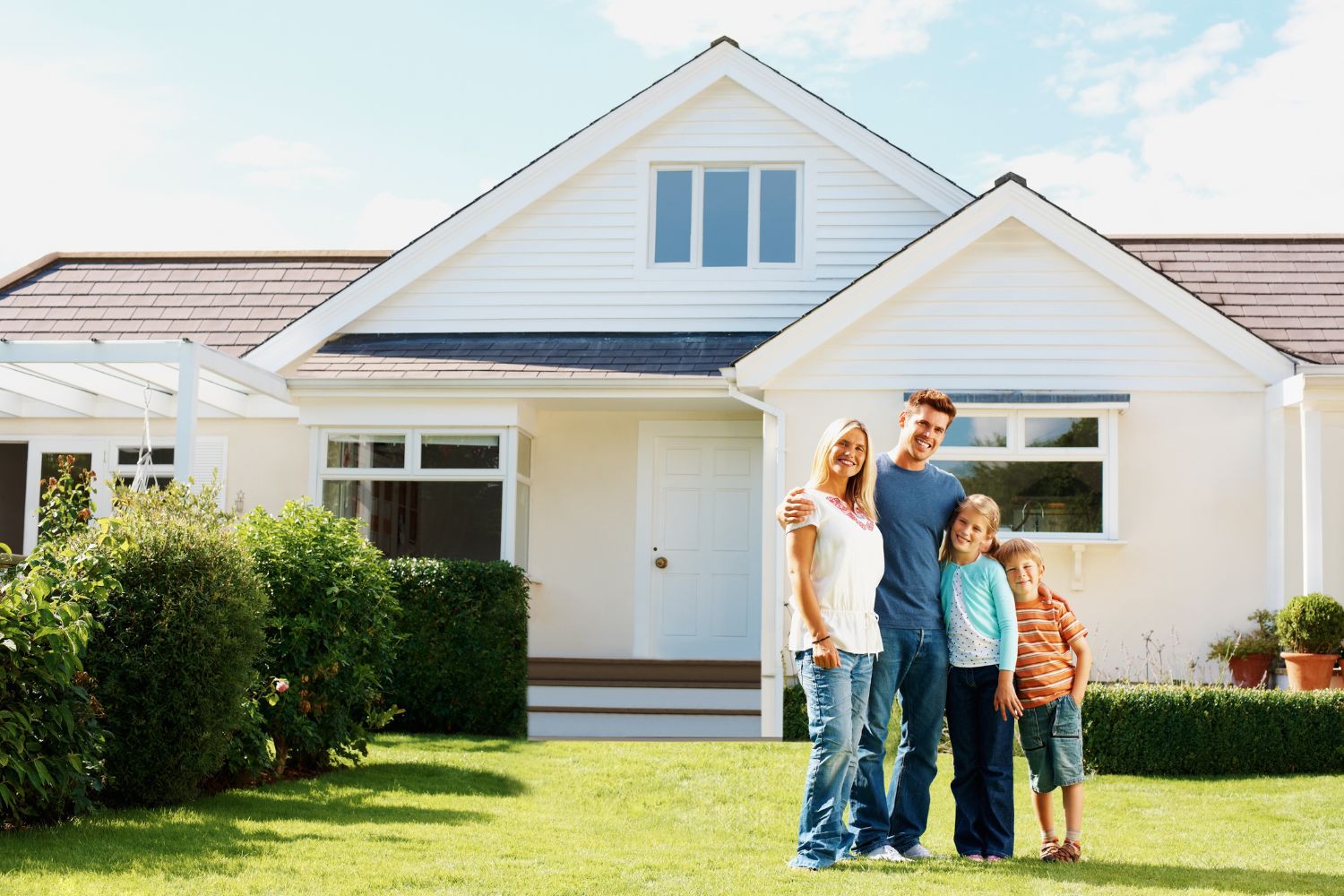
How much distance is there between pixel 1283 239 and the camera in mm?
13414

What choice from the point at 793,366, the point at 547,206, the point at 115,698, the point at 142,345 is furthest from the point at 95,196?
the point at 115,698

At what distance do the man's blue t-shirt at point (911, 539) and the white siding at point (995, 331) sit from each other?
18.5 feet

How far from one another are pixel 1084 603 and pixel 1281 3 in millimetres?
7639

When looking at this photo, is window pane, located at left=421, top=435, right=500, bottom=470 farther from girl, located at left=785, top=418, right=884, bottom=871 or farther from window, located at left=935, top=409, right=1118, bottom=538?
girl, located at left=785, top=418, right=884, bottom=871

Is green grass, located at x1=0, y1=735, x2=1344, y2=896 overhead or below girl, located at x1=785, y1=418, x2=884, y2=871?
below

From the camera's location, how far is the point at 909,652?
5.28 meters

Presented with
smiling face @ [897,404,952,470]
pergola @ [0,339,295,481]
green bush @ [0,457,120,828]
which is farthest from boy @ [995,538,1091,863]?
pergola @ [0,339,295,481]

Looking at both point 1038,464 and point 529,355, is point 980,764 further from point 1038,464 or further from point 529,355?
point 529,355

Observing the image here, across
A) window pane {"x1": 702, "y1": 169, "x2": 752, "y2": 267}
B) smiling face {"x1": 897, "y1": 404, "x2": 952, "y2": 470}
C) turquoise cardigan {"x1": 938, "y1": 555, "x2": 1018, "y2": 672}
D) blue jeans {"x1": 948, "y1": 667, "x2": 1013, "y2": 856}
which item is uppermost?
window pane {"x1": 702, "y1": 169, "x2": 752, "y2": 267}

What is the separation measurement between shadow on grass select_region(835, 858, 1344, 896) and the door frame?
7.50 meters

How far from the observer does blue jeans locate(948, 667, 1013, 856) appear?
209 inches

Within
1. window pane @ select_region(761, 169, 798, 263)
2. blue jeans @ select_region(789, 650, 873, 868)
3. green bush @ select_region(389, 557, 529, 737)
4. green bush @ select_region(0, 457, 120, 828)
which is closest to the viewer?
blue jeans @ select_region(789, 650, 873, 868)

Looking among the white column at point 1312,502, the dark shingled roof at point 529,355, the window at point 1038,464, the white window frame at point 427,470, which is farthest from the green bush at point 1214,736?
the white window frame at point 427,470

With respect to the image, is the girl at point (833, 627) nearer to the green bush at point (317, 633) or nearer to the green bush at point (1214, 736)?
the green bush at point (317, 633)
